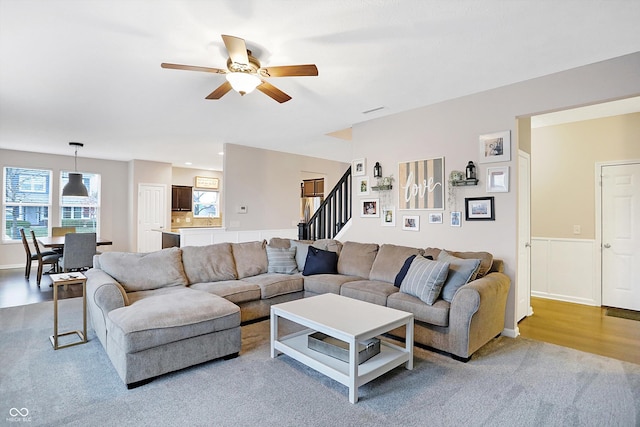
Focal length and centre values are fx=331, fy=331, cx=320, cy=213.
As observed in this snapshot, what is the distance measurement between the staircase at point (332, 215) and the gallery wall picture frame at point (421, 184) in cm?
119

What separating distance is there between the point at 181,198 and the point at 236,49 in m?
8.02

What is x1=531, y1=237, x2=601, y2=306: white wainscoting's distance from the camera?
4.61m

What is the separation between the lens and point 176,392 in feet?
7.58

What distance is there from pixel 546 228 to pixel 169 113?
572 cm

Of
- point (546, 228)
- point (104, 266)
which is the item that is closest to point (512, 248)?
point (546, 228)

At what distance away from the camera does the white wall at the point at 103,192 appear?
7.34m

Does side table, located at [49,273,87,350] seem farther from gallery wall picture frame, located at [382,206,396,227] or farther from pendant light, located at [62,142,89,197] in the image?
pendant light, located at [62,142,89,197]

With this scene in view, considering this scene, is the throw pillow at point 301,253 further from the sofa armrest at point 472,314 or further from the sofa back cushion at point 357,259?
the sofa armrest at point 472,314

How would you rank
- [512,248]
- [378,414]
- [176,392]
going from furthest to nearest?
[512,248]
[176,392]
[378,414]

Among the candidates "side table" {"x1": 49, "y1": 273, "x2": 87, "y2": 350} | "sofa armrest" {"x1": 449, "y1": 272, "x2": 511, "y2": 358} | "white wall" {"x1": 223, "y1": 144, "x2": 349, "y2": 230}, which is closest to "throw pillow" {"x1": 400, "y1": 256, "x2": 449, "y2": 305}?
"sofa armrest" {"x1": 449, "y1": 272, "x2": 511, "y2": 358}

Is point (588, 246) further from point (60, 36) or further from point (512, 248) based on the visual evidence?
point (60, 36)

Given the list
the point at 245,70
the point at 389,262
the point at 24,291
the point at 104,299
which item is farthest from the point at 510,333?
the point at 24,291

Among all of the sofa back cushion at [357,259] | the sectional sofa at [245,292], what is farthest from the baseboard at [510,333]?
the sofa back cushion at [357,259]

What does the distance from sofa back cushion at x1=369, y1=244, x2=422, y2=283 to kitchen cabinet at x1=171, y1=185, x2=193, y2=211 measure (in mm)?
7179
